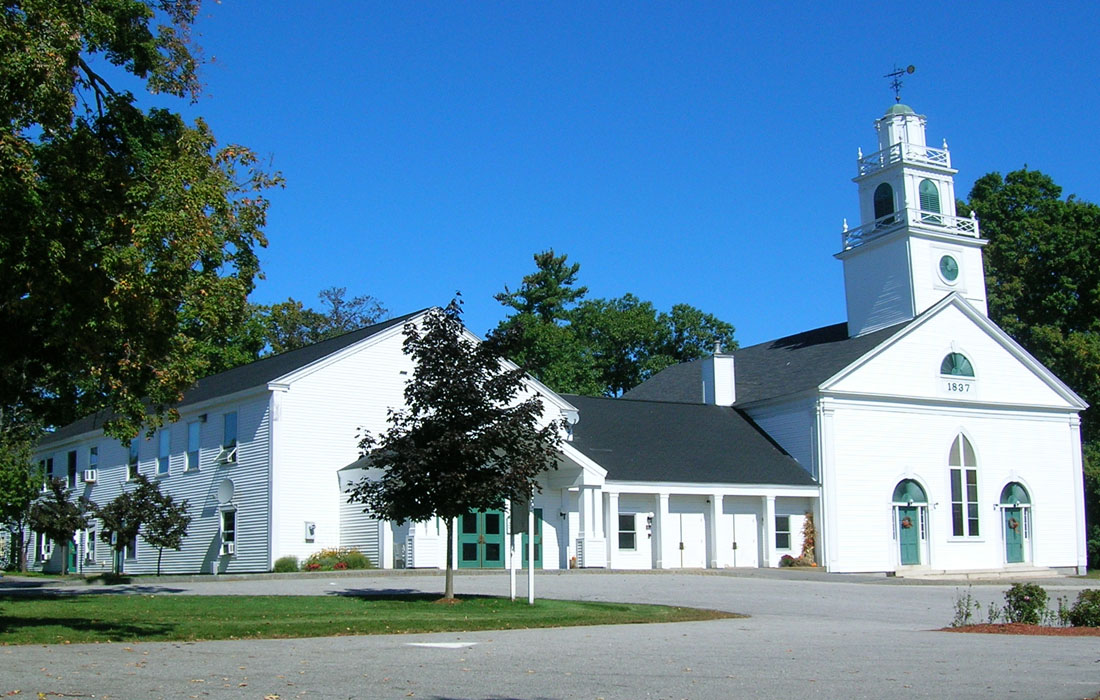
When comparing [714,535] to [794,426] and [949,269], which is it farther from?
[949,269]

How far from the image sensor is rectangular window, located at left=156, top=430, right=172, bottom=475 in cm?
3962

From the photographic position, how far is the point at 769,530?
130 feet

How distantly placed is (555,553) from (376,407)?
7221 millimetres

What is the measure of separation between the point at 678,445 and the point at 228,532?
15381 millimetres

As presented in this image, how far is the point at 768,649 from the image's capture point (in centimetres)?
1419

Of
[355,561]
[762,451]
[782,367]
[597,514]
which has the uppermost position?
[782,367]

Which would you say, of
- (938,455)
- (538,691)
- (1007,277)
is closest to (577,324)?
(1007,277)

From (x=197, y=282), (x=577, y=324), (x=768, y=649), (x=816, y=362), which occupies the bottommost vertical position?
(x=768, y=649)

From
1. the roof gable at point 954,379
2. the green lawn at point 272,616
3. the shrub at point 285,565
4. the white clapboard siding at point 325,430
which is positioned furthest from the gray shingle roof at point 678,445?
the green lawn at point 272,616

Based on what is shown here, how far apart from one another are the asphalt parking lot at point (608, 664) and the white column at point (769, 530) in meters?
19.3

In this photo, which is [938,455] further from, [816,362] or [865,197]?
[865,197]

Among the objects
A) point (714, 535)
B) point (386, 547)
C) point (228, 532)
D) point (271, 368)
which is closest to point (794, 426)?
point (714, 535)

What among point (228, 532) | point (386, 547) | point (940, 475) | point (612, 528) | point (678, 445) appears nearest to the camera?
point (386, 547)

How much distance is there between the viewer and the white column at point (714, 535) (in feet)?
127
